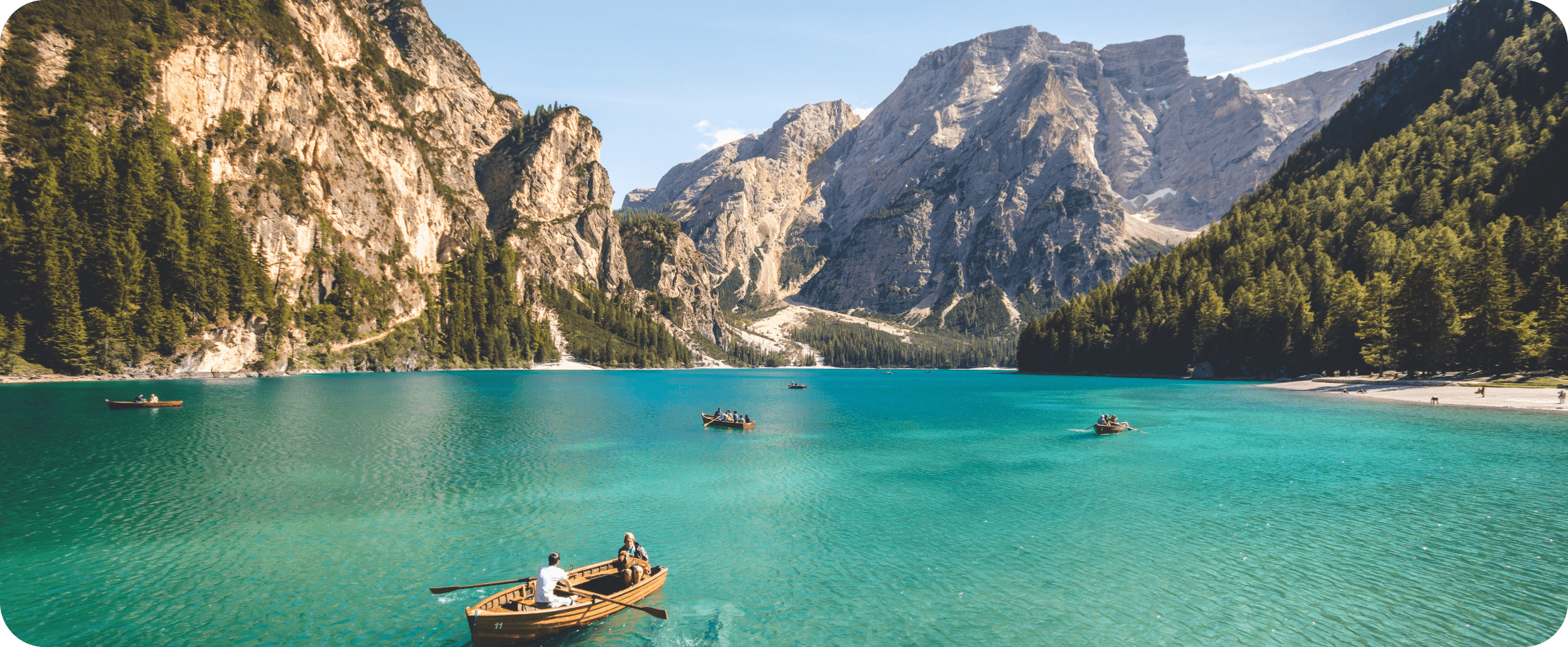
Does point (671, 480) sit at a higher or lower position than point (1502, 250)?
lower

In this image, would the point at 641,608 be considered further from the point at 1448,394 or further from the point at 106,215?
the point at 106,215

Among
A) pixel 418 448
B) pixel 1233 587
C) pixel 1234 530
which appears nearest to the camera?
pixel 1233 587

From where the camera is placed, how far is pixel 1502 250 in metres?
108

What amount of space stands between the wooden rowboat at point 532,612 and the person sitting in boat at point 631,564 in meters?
Result: 0.29

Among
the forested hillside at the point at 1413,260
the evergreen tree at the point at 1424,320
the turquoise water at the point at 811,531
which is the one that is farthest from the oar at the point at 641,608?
the evergreen tree at the point at 1424,320

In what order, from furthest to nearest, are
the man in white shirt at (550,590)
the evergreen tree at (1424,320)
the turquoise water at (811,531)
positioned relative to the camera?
the evergreen tree at (1424,320)
the turquoise water at (811,531)
the man in white shirt at (550,590)

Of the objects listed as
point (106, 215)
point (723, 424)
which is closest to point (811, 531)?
point (723, 424)

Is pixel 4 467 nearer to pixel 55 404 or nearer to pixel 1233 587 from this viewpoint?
pixel 55 404

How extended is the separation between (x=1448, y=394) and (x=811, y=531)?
377 feet

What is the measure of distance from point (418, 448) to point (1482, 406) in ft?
426

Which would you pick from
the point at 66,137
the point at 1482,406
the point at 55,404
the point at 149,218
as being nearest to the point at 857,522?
the point at 1482,406

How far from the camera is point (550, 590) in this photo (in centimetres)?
2266

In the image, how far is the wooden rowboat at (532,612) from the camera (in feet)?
Answer: 68.7

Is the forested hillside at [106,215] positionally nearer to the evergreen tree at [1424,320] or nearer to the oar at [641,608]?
the oar at [641,608]
